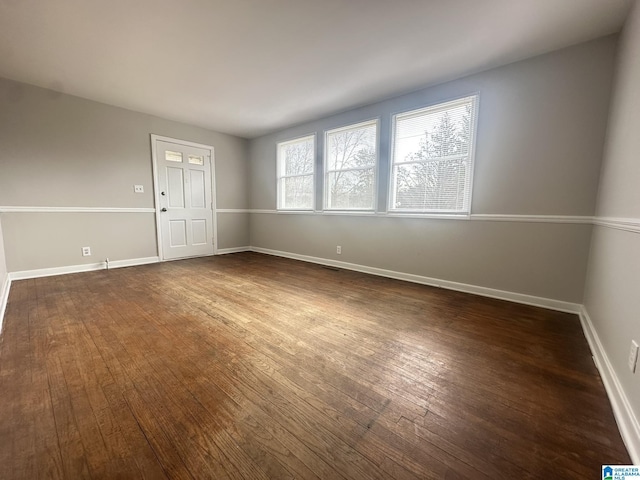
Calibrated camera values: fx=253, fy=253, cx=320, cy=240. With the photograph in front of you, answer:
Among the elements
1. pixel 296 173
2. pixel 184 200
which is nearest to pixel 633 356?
pixel 296 173

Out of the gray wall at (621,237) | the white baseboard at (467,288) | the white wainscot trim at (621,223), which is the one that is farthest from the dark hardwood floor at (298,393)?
the white wainscot trim at (621,223)

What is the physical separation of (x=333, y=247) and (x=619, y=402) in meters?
3.48

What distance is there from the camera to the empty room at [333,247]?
1.13 m

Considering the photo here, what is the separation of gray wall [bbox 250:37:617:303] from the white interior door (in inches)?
→ 140

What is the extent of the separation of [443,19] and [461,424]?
2.79 metres

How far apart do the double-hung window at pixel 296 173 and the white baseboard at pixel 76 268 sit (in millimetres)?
2662

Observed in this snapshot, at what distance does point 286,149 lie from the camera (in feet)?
16.7

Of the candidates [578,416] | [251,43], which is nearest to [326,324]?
[578,416]

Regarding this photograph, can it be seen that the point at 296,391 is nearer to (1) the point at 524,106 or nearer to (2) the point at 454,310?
(2) the point at 454,310

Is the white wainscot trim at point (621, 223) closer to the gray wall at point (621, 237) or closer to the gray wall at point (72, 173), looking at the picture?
the gray wall at point (621, 237)

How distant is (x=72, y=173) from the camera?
144 inches

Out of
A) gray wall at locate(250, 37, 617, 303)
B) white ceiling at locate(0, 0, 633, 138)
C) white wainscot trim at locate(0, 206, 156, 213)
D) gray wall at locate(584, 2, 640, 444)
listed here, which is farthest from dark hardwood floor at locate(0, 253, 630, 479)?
white ceiling at locate(0, 0, 633, 138)

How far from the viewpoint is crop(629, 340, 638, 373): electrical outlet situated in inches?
45.6

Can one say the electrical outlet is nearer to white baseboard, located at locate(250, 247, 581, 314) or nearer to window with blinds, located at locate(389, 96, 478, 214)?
white baseboard, located at locate(250, 247, 581, 314)
